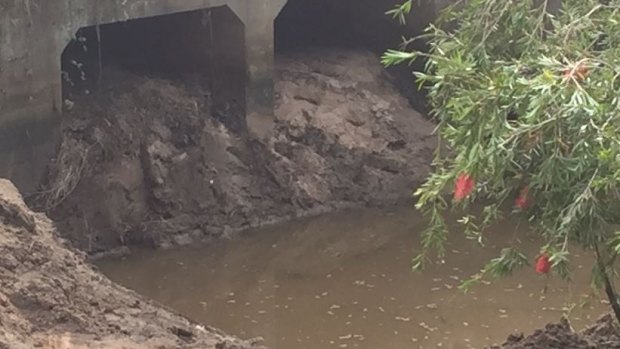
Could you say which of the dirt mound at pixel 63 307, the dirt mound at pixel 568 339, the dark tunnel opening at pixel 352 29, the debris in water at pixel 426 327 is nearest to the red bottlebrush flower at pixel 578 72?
the dirt mound at pixel 568 339

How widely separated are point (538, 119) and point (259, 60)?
7284 millimetres

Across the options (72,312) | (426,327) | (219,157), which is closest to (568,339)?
(426,327)

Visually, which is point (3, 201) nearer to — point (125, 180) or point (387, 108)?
point (125, 180)

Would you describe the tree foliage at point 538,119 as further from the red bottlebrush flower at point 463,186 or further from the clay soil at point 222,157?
the clay soil at point 222,157

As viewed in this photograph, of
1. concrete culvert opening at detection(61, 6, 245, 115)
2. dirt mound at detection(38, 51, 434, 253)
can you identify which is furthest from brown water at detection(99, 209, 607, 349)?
concrete culvert opening at detection(61, 6, 245, 115)

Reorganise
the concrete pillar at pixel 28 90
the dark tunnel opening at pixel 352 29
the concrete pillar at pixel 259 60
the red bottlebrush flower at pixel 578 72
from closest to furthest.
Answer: the red bottlebrush flower at pixel 578 72 < the concrete pillar at pixel 28 90 < the concrete pillar at pixel 259 60 < the dark tunnel opening at pixel 352 29

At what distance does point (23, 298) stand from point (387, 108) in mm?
7923

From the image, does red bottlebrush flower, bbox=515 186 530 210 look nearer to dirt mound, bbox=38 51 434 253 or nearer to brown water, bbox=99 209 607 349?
brown water, bbox=99 209 607 349

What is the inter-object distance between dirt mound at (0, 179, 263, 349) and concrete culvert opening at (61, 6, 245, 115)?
16.5 feet

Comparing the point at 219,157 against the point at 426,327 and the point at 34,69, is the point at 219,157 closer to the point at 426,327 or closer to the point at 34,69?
the point at 34,69

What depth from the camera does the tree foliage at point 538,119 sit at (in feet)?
14.9

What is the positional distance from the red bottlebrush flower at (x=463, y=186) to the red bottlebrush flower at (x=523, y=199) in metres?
0.25

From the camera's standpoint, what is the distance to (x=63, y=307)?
17.9 feet

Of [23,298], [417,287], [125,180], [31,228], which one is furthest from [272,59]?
[23,298]
